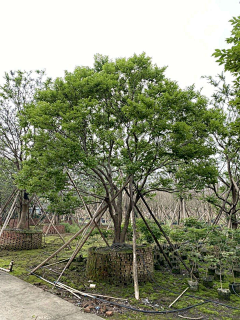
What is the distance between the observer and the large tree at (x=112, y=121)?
19.2 feet

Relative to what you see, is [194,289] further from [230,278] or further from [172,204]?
[172,204]

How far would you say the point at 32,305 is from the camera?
174 inches

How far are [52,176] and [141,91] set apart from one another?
3.62 meters

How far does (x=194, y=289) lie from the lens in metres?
5.65

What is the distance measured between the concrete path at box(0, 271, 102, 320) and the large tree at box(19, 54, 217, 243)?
2.42 metres

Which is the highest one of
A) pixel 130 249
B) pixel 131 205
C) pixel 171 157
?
pixel 171 157

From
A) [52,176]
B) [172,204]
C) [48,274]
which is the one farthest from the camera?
[172,204]

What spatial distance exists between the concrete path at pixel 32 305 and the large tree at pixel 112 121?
7.93 ft

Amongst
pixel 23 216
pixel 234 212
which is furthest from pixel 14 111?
pixel 234 212

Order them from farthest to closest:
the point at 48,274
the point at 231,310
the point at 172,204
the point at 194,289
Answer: the point at 172,204
the point at 48,274
the point at 194,289
the point at 231,310

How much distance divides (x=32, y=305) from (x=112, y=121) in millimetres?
4711

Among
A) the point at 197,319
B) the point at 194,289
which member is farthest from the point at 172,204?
the point at 197,319

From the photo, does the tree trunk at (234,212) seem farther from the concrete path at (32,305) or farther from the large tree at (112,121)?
the concrete path at (32,305)

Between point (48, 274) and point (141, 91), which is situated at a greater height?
point (141, 91)
